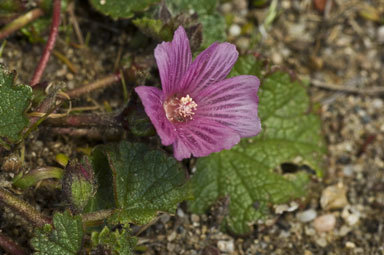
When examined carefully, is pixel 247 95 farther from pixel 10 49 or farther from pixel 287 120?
pixel 10 49

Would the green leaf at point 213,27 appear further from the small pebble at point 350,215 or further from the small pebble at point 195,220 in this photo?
the small pebble at point 350,215

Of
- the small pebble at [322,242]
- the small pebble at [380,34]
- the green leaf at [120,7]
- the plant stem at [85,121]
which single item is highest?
the green leaf at [120,7]

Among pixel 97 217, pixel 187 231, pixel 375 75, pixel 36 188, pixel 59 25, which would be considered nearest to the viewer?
pixel 97 217

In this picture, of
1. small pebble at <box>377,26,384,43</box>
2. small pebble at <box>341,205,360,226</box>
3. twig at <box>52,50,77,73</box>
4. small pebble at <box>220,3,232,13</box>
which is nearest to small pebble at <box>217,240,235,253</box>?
small pebble at <box>341,205,360,226</box>

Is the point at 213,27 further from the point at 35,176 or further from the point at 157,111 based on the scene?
the point at 35,176

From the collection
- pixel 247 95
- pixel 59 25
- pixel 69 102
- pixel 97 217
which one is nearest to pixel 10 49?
pixel 59 25

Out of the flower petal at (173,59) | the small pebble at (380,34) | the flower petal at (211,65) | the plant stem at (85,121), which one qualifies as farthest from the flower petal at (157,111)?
the small pebble at (380,34)

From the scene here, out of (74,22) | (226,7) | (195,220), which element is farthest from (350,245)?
(74,22)
